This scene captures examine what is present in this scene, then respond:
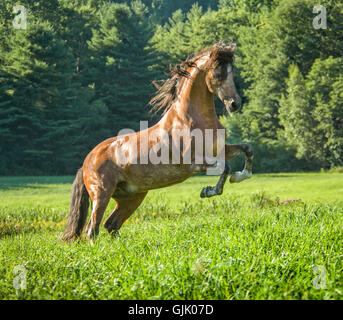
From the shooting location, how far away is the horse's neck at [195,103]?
5407 mm

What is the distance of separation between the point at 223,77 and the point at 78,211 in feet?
9.79

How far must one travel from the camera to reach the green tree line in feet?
95.1

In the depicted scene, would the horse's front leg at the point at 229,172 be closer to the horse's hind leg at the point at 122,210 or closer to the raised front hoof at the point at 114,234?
the horse's hind leg at the point at 122,210

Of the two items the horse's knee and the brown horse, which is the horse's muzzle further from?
the horse's knee

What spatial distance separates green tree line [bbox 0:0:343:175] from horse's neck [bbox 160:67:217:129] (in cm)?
2398

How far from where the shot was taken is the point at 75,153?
3102cm

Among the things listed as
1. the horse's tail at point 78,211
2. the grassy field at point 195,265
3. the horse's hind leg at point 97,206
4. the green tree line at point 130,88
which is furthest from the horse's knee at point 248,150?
the green tree line at point 130,88

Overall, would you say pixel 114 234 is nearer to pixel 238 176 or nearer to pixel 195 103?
pixel 238 176

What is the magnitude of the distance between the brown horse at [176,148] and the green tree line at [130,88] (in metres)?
23.9

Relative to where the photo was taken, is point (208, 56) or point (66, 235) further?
point (66, 235)

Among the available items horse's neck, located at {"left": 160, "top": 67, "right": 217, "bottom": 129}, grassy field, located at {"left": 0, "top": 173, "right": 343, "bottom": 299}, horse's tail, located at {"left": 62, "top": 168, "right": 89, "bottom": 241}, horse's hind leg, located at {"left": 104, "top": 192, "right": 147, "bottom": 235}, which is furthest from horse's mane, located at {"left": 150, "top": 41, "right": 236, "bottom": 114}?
grassy field, located at {"left": 0, "top": 173, "right": 343, "bottom": 299}

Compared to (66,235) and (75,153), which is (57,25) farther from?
(66,235)
